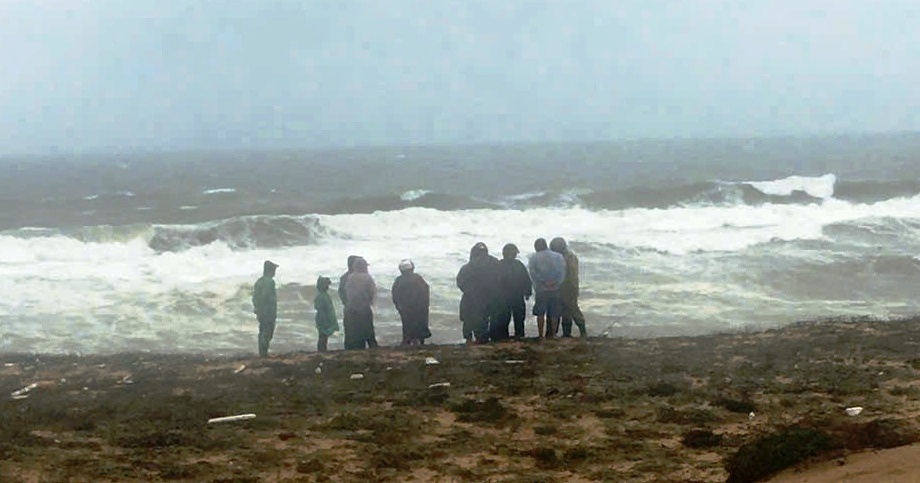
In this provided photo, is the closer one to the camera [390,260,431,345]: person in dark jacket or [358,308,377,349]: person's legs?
[390,260,431,345]: person in dark jacket

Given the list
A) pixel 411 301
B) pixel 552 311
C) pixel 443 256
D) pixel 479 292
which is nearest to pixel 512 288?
pixel 479 292

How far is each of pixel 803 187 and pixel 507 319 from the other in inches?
1309

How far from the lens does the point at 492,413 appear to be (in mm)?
7871

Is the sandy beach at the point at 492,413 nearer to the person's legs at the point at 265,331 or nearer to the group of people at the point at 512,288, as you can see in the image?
the group of people at the point at 512,288

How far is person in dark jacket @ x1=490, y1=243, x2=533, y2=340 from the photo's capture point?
10852 mm

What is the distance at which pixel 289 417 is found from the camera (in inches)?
311

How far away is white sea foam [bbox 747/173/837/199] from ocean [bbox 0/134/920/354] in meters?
0.16

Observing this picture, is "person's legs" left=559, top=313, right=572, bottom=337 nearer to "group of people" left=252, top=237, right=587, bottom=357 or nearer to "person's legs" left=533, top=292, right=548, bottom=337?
"group of people" left=252, top=237, right=587, bottom=357

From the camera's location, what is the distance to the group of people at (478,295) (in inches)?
425

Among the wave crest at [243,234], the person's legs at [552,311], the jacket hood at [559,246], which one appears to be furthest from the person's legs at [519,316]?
the wave crest at [243,234]

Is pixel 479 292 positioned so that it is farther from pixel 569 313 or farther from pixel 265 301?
pixel 265 301

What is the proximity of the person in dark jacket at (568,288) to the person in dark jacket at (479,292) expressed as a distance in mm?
736

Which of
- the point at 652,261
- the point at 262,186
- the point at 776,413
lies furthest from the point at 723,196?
the point at 776,413

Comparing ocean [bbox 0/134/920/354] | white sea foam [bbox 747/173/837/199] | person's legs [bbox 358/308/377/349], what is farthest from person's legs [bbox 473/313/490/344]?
white sea foam [bbox 747/173/837/199]
